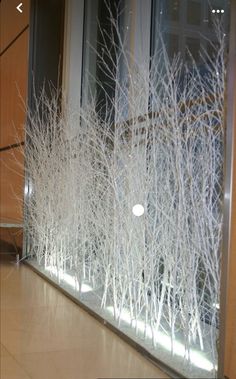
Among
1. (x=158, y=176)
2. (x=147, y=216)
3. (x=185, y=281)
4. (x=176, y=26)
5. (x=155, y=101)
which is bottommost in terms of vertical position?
(x=185, y=281)

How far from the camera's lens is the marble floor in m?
1.73

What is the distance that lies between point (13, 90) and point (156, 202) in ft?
11.7

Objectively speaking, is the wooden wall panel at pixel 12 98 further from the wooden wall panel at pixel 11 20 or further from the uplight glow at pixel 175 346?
the uplight glow at pixel 175 346

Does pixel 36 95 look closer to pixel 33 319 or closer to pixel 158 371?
pixel 33 319

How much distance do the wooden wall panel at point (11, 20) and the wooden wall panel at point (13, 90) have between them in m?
0.09

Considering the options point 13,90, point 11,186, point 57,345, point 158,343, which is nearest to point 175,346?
point 158,343

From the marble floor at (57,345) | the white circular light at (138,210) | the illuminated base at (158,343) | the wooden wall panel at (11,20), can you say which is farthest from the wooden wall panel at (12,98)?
the white circular light at (138,210)

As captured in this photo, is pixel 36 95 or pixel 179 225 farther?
pixel 36 95

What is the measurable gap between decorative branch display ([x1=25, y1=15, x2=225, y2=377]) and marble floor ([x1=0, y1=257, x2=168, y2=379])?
0.44 feet

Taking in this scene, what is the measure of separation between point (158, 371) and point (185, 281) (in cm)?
34

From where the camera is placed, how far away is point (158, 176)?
6.68 ft

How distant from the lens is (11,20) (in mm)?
4945

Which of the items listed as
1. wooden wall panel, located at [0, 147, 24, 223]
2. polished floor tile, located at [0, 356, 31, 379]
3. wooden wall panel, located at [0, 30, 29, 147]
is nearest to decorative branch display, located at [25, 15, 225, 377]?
polished floor tile, located at [0, 356, 31, 379]

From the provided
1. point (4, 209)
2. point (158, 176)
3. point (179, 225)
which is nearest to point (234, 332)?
point (179, 225)
